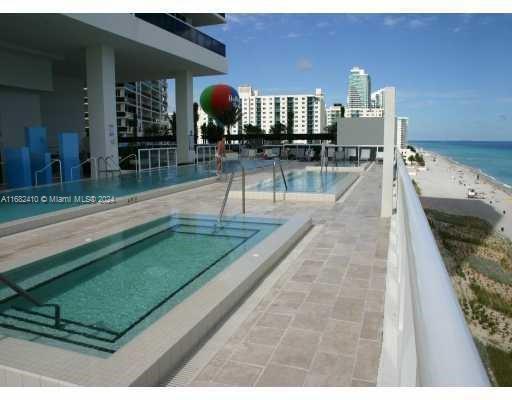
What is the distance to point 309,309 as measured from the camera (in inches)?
149

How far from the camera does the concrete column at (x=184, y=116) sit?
2136 cm

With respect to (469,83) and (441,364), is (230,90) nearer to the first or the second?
(441,364)

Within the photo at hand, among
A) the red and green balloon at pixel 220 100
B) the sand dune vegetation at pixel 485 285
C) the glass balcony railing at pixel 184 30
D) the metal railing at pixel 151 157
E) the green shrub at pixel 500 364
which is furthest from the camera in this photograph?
the red and green balloon at pixel 220 100

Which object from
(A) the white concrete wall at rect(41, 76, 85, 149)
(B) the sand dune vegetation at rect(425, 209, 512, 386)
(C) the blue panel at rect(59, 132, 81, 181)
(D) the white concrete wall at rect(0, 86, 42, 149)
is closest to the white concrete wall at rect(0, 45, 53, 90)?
(D) the white concrete wall at rect(0, 86, 42, 149)

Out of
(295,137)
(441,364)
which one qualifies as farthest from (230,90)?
(441,364)

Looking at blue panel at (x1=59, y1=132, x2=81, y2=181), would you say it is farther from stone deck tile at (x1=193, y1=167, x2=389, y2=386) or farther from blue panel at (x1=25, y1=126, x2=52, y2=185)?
stone deck tile at (x1=193, y1=167, x2=389, y2=386)

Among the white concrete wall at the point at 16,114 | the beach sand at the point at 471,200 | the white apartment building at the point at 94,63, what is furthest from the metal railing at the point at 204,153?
the beach sand at the point at 471,200

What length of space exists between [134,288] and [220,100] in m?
26.5

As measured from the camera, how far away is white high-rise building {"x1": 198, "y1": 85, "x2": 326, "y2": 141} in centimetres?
13325

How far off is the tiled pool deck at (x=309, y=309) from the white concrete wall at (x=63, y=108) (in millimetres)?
14933

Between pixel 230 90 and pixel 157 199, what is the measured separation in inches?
806

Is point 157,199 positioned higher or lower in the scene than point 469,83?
lower

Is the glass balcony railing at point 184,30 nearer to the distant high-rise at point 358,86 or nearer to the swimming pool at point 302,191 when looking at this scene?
the swimming pool at point 302,191

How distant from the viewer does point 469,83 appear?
252 feet
